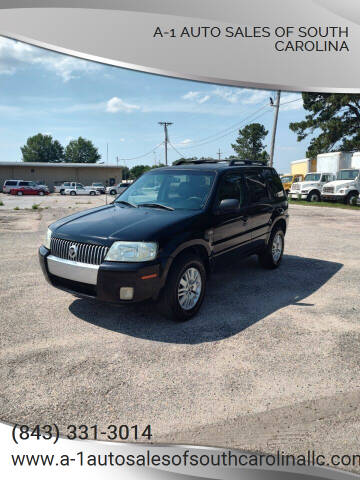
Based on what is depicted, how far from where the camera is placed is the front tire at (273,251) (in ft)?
21.6

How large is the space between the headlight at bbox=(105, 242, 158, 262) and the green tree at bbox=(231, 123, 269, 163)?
249ft

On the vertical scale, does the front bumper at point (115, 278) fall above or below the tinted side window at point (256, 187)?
below

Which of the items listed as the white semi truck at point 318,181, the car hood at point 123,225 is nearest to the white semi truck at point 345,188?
the white semi truck at point 318,181

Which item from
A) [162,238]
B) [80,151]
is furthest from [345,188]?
[80,151]

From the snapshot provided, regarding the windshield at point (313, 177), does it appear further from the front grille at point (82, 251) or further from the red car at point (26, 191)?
the red car at point (26, 191)

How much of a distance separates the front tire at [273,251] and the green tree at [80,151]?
114 meters

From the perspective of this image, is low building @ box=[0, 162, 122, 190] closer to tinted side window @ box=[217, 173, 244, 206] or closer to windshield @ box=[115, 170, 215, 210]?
windshield @ box=[115, 170, 215, 210]

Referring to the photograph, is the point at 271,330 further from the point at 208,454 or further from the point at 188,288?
the point at 208,454

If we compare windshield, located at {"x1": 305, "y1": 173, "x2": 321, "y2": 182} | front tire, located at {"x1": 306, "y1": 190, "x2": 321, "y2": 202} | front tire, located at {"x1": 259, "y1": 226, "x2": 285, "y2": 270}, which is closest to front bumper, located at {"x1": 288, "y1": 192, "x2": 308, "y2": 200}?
front tire, located at {"x1": 306, "y1": 190, "x2": 321, "y2": 202}

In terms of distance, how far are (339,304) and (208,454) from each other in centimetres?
343

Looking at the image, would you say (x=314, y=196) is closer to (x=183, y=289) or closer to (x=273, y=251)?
(x=273, y=251)

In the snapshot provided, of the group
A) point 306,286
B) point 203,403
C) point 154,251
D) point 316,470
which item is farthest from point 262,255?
point 316,470

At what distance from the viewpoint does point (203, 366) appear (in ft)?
11.0

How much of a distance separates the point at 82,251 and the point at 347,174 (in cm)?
2386
